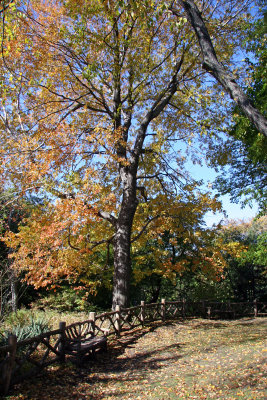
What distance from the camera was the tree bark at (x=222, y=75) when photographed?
5.28 meters

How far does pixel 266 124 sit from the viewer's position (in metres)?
5.15

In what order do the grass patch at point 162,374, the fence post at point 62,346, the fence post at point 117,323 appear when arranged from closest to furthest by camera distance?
the grass patch at point 162,374, the fence post at point 62,346, the fence post at point 117,323

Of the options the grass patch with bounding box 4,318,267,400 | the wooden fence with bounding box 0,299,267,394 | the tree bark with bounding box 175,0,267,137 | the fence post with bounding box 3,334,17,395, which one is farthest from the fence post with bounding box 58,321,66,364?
the tree bark with bounding box 175,0,267,137

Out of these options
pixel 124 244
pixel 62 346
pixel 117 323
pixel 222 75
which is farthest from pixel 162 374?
pixel 222 75

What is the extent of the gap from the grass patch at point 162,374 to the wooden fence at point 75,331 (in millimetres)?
301

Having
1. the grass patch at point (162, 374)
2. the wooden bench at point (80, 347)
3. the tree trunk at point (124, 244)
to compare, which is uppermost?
the tree trunk at point (124, 244)

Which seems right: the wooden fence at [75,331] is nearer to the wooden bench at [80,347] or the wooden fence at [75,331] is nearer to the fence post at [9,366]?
the fence post at [9,366]

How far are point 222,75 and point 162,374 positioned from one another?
6630mm

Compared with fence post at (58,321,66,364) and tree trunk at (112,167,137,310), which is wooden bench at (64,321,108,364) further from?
tree trunk at (112,167,137,310)

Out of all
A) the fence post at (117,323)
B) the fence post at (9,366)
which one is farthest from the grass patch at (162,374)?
the fence post at (117,323)

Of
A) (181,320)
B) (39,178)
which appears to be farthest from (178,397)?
(181,320)

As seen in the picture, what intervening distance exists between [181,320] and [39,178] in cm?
1021

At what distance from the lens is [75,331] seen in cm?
852

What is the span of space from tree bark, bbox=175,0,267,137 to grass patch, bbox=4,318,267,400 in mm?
4631
